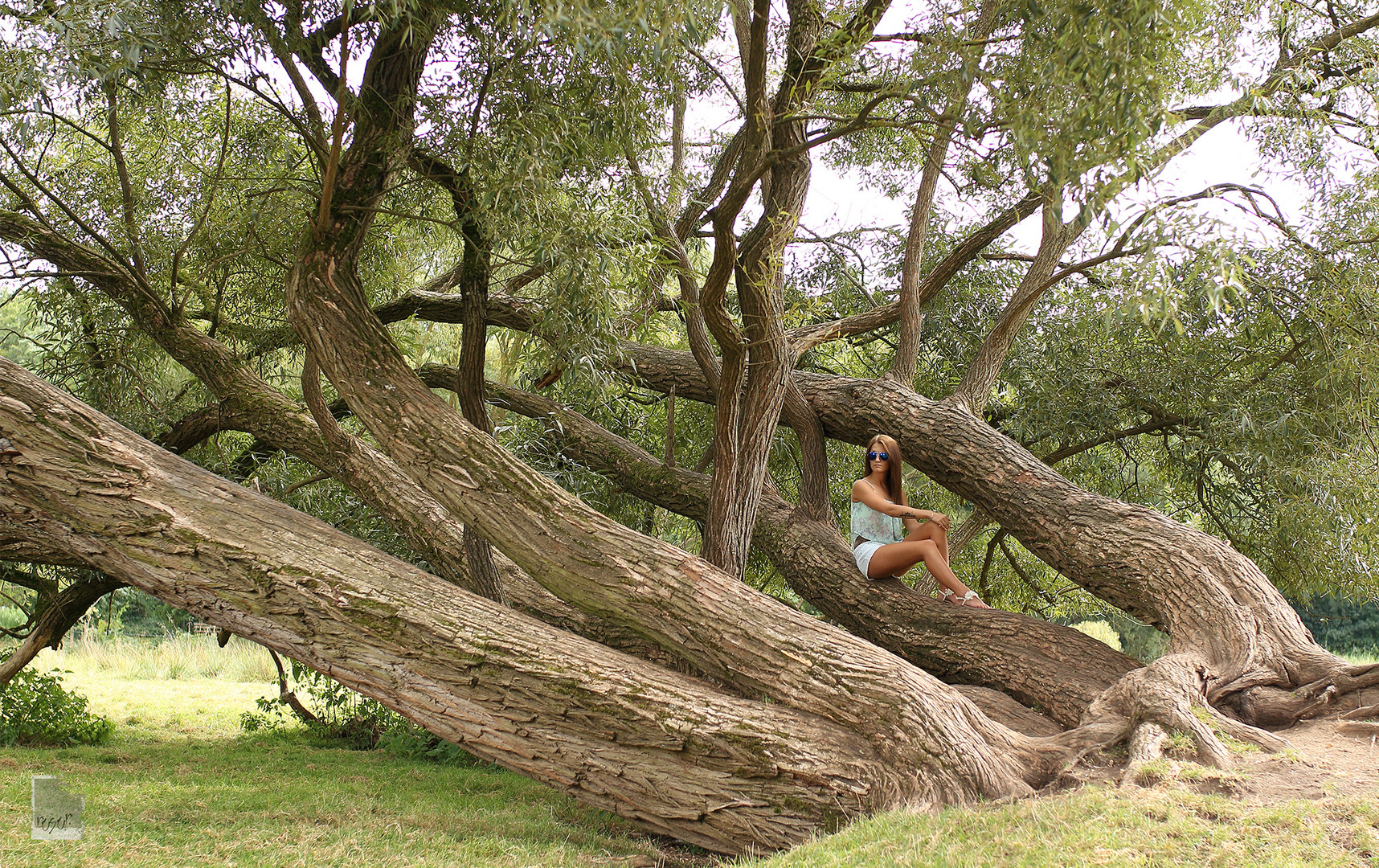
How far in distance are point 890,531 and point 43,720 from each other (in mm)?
6465

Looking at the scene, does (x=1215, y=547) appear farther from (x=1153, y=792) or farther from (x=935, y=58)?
(x=935, y=58)

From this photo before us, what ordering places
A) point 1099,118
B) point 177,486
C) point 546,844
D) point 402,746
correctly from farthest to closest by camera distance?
point 402,746, point 177,486, point 546,844, point 1099,118

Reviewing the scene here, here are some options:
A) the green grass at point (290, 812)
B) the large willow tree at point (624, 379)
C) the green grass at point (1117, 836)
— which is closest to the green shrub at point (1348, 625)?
the large willow tree at point (624, 379)

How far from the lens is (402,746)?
730 centimetres

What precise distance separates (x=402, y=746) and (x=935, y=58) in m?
6.27

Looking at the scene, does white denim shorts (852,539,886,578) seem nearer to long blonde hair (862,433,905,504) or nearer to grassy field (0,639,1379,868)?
long blonde hair (862,433,905,504)

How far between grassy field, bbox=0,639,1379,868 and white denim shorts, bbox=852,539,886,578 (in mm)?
2388

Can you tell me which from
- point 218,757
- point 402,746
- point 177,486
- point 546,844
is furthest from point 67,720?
point 546,844

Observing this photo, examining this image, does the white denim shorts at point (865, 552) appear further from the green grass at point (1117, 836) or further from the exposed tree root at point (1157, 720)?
the green grass at point (1117, 836)

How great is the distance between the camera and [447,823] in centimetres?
475

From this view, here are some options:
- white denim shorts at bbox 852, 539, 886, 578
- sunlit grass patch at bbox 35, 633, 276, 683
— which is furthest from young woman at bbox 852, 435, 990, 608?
sunlit grass patch at bbox 35, 633, 276, 683

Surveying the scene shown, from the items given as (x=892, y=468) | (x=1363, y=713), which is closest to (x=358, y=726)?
(x=892, y=468)

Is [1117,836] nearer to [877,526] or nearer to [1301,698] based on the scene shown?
[1301,698]

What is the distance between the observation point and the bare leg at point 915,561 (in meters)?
5.79
